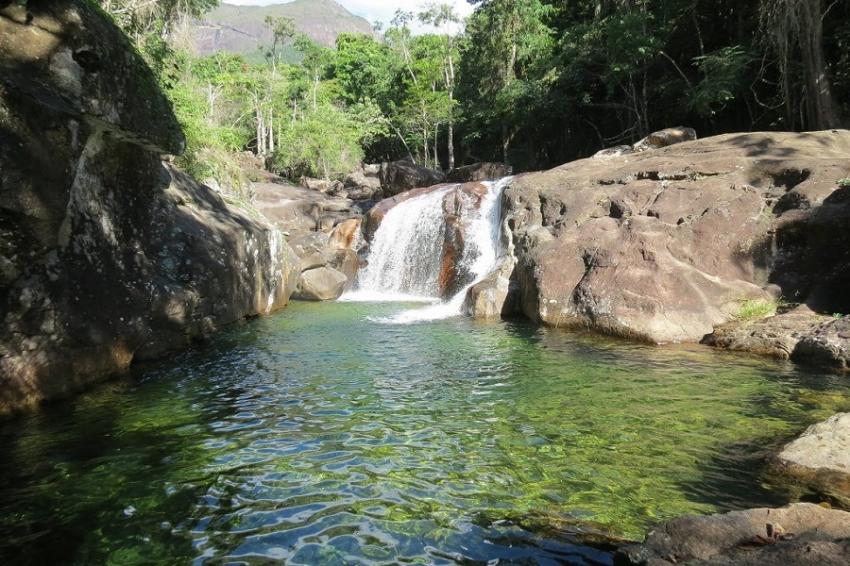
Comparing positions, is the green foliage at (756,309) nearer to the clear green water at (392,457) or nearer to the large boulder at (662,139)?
the clear green water at (392,457)

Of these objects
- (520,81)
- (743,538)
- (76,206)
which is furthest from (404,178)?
(743,538)

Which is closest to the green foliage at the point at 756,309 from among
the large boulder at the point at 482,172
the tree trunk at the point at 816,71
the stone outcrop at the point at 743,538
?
the stone outcrop at the point at 743,538

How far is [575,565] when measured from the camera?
304 cm

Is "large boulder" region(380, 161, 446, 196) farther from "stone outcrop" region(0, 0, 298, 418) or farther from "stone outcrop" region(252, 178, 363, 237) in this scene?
"stone outcrop" region(0, 0, 298, 418)

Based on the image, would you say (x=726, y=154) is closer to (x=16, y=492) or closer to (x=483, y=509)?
(x=483, y=509)

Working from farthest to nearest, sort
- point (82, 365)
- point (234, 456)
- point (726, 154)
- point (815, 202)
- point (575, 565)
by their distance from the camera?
1. point (726, 154)
2. point (815, 202)
3. point (82, 365)
4. point (234, 456)
5. point (575, 565)

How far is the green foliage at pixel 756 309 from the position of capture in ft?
30.4

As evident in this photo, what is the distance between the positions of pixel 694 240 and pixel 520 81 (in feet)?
74.5

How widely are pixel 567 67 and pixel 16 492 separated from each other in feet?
96.2

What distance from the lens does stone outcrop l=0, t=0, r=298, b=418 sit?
5008 mm

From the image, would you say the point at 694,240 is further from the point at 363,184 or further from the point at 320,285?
the point at 363,184

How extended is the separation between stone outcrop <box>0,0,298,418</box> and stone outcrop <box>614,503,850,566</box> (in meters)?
5.53

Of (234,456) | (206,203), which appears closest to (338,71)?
(206,203)

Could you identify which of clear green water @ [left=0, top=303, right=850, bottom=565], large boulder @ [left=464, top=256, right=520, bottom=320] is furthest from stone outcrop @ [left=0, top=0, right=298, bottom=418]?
large boulder @ [left=464, top=256, right=520, bottom=320]
